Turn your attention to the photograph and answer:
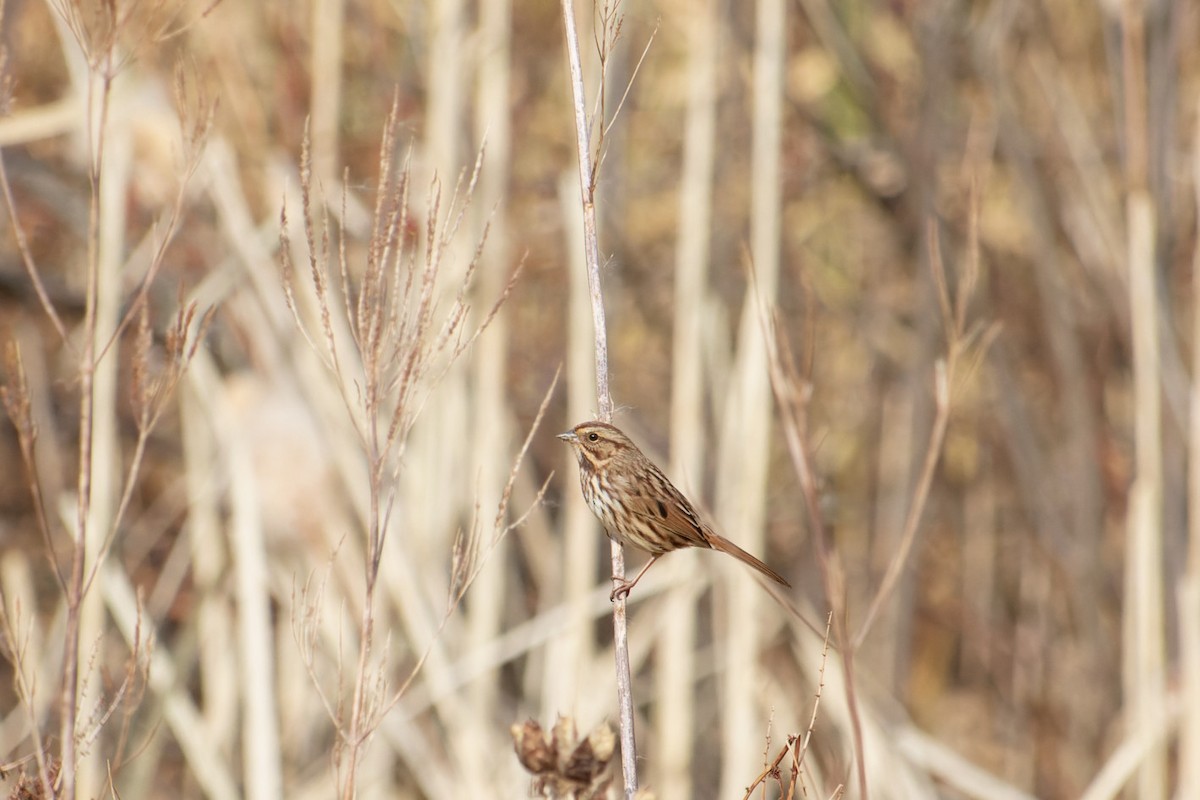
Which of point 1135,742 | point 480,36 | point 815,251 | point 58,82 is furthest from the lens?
point 815,251

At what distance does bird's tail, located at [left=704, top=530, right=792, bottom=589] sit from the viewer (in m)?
2.42

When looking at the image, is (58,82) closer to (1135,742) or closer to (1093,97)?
(1093,97)

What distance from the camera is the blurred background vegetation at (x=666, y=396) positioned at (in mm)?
3592

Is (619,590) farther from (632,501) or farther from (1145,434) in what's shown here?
(1145,434)

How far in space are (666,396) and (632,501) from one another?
2534mm

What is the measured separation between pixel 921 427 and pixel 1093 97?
1.82 m

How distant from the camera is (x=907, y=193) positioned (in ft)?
15.1

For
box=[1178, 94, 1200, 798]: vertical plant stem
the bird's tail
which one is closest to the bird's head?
the bird's tail

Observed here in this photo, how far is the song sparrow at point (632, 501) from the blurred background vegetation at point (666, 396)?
0.37 metres

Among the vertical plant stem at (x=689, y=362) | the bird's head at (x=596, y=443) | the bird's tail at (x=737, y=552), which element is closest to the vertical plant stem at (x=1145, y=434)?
the vertical plant stem at (x=689, y=362)

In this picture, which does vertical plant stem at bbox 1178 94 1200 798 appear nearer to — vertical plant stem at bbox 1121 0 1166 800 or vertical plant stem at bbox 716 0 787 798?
vertical plant stem at bbox 1121 0 1166 800

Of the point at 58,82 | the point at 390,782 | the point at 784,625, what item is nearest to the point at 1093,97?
the point at 784,625

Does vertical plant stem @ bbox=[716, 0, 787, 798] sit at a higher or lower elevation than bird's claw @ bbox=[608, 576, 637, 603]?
higher

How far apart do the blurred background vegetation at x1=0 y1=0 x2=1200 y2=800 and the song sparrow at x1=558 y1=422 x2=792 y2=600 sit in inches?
14.7
